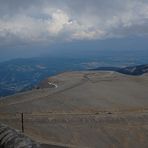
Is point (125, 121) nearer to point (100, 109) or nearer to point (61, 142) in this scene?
point (100, 109)

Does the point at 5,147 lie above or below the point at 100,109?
above

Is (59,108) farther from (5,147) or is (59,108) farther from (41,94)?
(5,147)

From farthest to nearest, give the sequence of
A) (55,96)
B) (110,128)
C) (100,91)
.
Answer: (100,91), (55,96), (110,128)

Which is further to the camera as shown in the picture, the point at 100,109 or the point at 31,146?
the point at 100,109

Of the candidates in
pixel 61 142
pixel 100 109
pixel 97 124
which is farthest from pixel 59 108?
pixel 61 142

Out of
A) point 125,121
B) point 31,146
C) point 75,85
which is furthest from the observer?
point 75,85

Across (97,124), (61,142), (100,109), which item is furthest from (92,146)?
(100,109)
